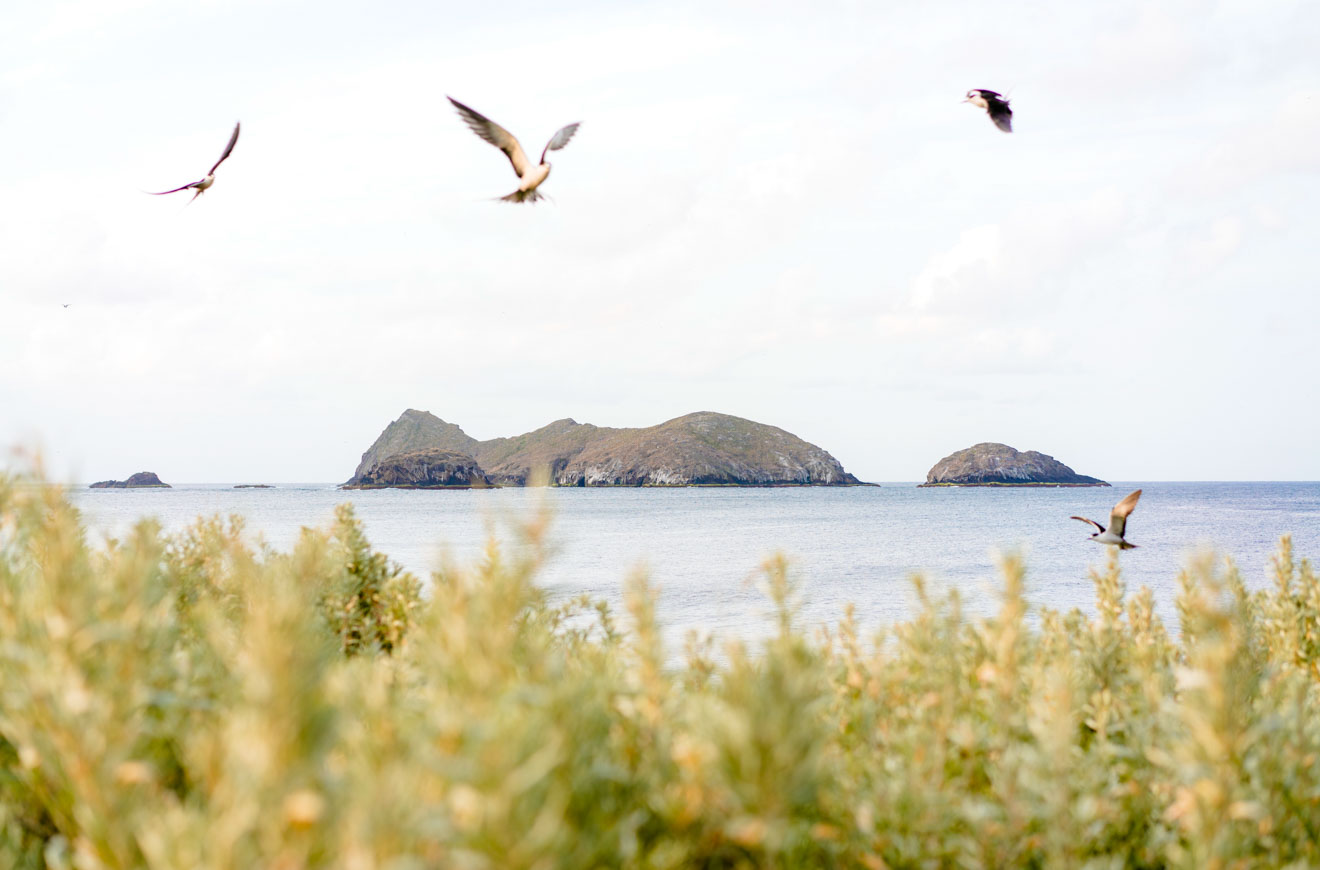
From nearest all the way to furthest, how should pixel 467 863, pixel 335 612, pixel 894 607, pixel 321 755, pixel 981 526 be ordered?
pixel 467 863 → pixel 321 755 → pixel 335 612 → pixel 894 607 → pixel 981 526

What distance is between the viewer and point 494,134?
8352 mm

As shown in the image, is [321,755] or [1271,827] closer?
[321,755]

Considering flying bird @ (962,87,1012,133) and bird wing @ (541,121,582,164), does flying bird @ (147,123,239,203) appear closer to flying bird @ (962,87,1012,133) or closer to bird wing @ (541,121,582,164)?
bird wing @ (541,121,582,164)

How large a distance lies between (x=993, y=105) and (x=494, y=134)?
5746 mm

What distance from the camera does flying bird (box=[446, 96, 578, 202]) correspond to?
27.0ft

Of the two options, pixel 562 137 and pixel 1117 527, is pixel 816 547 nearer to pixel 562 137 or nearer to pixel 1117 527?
pixel 1117 527

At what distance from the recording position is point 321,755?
2.36 metres

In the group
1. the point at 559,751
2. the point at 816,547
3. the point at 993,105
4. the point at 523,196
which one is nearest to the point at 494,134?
the point at 523,196

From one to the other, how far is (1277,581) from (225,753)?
1028 cm

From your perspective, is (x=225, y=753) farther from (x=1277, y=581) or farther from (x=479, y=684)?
(x=1277, y=581)

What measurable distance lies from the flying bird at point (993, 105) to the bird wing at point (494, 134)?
5256mm

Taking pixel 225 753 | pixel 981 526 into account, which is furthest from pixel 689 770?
pixel 981 526

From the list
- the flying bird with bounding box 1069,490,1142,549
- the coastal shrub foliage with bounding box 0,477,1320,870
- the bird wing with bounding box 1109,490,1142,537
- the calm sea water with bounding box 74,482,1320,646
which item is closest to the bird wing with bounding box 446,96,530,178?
the calm sea water with bounding box 74,482,1320,646

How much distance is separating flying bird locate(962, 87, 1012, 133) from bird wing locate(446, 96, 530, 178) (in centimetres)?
526
